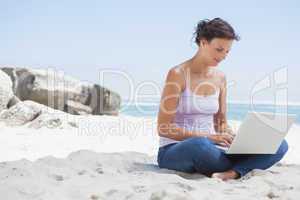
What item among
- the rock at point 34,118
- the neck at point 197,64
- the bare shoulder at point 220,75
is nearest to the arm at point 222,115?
the bare shoulder at point 220,75

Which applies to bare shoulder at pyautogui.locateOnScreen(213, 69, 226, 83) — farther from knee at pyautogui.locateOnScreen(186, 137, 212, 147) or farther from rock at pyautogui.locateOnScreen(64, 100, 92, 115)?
rock at pyautogui.locateOnScreen(64, 100, 92, 115)

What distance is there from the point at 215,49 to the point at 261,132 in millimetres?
689

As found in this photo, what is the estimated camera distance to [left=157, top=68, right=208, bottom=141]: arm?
3.15m

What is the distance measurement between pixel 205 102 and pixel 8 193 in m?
1.60

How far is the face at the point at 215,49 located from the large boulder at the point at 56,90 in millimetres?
6178

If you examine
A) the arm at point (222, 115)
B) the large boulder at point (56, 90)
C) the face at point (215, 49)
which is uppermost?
the face at point (215, 49)

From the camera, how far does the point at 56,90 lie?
360 inches

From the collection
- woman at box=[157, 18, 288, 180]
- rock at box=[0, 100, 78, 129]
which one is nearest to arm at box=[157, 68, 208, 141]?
woman at box=[157, 18, 288, 180]

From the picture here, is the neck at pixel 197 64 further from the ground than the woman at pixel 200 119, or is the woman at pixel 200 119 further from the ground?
the neck at pixel 197 64

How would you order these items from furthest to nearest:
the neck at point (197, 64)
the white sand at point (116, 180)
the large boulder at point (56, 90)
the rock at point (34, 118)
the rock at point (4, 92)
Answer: the large boulder at point (56, 90) → the rock at point (4, 92) → the rock at point (34, 118) → the neck at point (197, 64) → the white sand at point (116, 180)

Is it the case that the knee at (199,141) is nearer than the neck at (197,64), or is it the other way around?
the knee at (199,141)

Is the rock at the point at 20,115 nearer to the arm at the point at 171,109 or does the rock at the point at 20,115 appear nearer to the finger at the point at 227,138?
the arm at the point at 171,109

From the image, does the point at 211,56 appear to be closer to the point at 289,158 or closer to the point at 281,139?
the point at 281,139

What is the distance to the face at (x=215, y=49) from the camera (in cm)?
321
